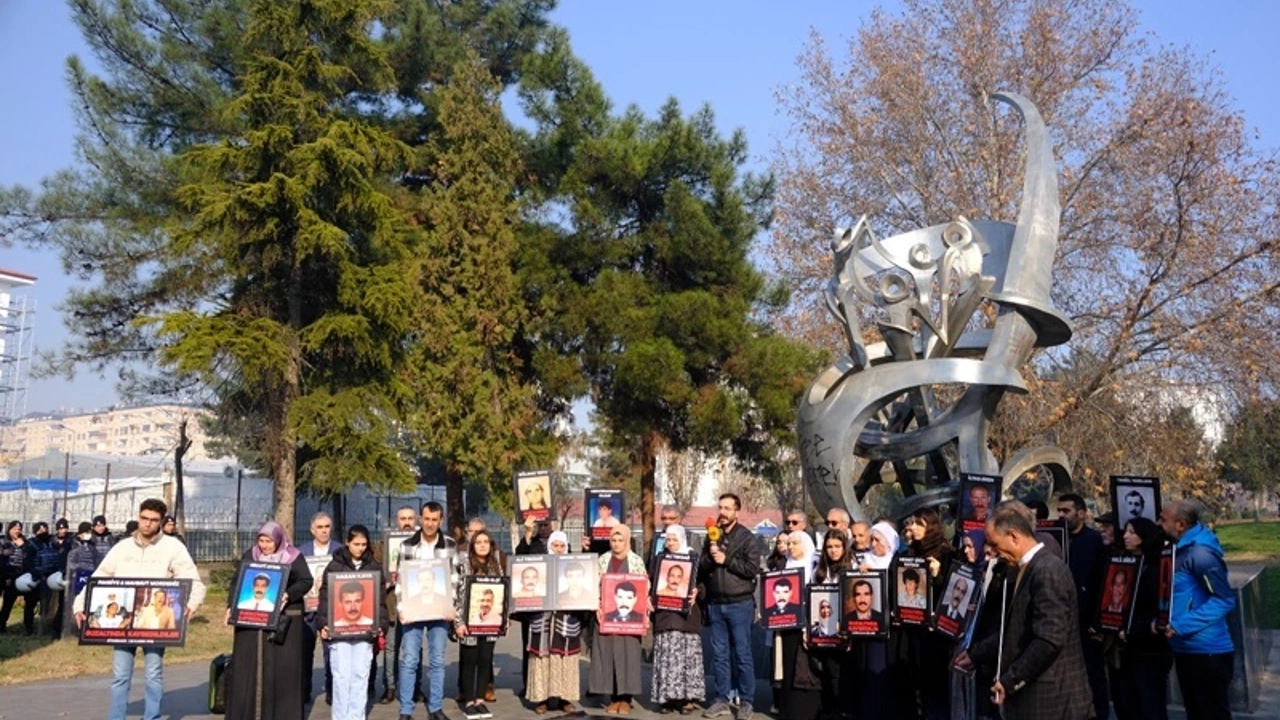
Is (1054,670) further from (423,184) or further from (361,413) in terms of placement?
(423,184)

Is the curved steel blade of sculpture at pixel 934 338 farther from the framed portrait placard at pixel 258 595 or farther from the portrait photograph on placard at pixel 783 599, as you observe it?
the framed portrait placard at pixel 258 595

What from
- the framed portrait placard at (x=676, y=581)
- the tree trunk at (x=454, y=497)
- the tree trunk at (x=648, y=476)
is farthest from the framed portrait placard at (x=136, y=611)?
the tree trunk at (x=648, y=476)

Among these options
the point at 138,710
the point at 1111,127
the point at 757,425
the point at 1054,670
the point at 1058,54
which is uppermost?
the point at 1058,54

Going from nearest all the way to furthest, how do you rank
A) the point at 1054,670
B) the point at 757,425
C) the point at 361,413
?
the point at 1054,670, the point at 361,413, the point at 757,425

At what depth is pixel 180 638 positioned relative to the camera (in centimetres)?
913

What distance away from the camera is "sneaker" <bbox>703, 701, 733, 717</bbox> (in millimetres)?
10959

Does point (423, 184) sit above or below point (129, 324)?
above

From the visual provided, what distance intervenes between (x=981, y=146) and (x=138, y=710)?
21028 millimetres

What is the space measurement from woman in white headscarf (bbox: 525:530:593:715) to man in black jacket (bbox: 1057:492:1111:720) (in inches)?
172

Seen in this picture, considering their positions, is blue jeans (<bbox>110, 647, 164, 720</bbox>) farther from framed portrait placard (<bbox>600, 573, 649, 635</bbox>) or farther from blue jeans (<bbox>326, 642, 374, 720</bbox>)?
framed portrait placard (<bbox>600, 573, 649, 635</bbox>)

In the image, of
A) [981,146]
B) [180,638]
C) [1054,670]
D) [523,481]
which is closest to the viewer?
[1054,670]

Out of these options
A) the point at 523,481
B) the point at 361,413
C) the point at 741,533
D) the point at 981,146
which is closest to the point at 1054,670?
the point at 741,533

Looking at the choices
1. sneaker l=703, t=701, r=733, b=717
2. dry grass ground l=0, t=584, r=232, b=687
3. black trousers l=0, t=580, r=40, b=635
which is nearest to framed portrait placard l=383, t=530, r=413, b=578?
sneaker l=703, t=701, r=733, b=717

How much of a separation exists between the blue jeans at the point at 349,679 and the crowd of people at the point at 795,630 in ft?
0.05
